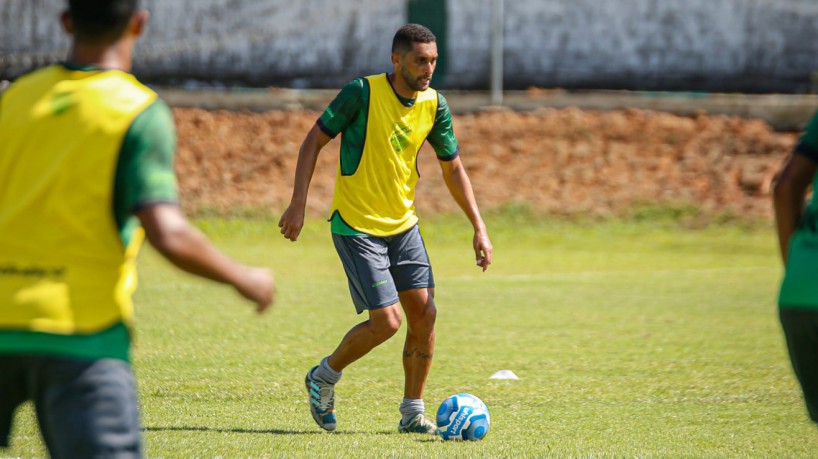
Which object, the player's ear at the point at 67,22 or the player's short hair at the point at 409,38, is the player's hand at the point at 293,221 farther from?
the player's ear at the point at 67,22

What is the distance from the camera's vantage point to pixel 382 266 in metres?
6.89

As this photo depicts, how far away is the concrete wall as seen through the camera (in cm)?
2725

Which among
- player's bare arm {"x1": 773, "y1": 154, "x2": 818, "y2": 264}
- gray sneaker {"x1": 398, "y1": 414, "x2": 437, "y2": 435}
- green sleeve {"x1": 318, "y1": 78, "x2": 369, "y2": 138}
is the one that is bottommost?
gray sneaker {"x1": 398, "y1": 414, "x2": 437, "y2": 435}

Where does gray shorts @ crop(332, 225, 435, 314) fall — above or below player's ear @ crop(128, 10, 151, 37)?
below

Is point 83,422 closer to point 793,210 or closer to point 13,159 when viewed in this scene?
point 13,159

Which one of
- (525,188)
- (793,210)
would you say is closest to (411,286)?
(793,210)

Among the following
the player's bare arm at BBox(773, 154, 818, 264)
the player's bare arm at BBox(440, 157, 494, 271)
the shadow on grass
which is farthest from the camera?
the player's bare arm at BBox(440, 157, 494, 271)

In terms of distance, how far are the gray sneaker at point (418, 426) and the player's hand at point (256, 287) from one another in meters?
3.69

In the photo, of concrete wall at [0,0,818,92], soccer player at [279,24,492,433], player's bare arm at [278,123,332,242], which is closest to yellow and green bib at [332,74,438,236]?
soccer player at [279,24,492,433]

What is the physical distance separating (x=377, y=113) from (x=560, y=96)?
20420mm

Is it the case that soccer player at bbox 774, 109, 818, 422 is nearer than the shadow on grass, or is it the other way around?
soccer player at bbox 774, 109, 818, 422

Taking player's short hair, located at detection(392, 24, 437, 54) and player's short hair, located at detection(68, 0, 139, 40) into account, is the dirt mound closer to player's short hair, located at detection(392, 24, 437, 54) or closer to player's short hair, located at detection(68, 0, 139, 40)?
A: player's short hair, located at detection(392, 24, 437, 54)

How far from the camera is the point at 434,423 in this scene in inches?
279

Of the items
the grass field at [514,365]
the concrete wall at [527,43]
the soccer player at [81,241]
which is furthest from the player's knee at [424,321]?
the concrete wall at [527,43]
